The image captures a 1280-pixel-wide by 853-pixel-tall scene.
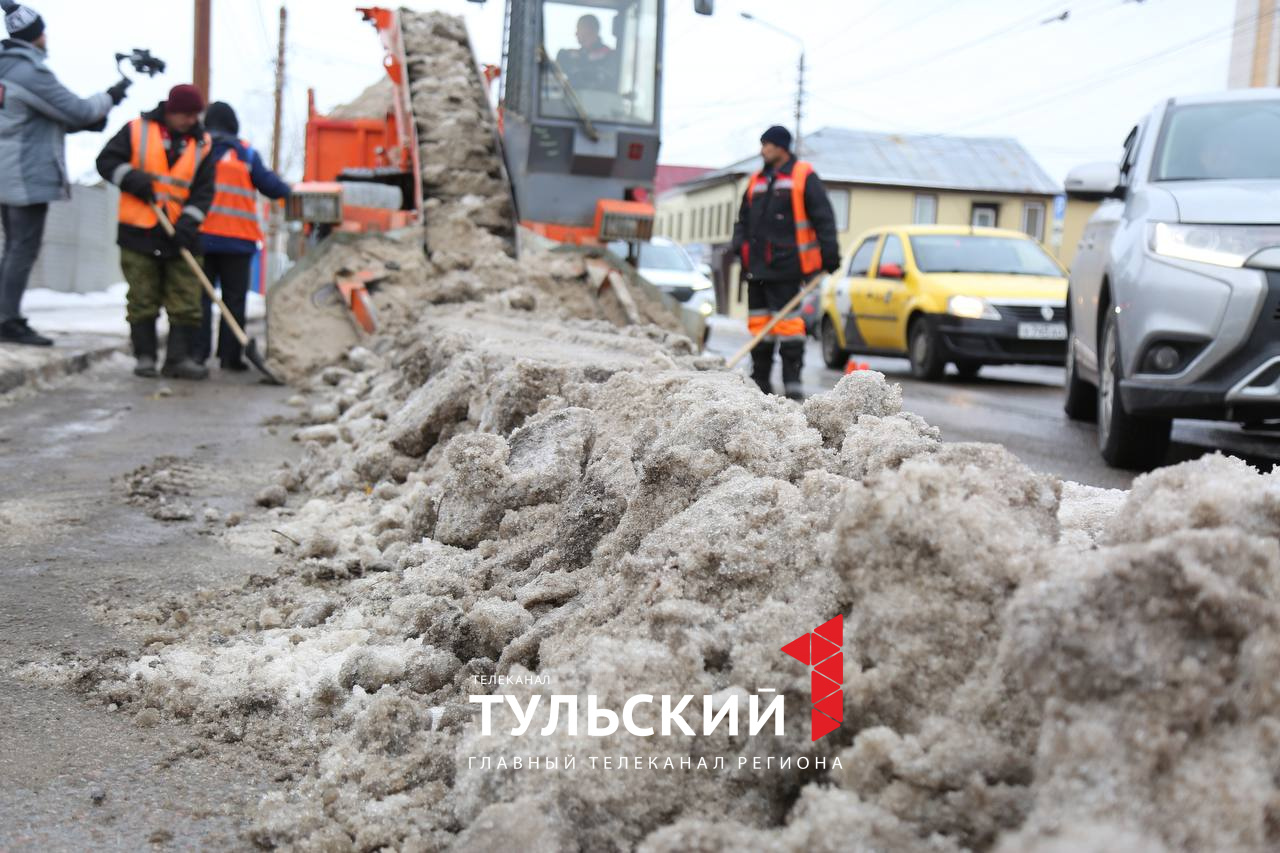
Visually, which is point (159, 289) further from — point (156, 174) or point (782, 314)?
point (782, 314)

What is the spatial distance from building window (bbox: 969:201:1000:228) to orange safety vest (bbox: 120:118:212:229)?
1681 inches

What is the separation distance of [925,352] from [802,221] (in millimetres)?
3575

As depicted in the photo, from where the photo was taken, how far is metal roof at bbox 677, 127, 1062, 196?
47.3 m

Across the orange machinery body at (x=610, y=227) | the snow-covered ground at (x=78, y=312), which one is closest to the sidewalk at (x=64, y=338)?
the snow-covered ground at (x=78, y=312)

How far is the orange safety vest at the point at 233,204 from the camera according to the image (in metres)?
9.23

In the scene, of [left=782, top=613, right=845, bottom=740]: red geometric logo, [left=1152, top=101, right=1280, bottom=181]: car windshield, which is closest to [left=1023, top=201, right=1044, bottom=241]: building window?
[left=1152, top=101, right=1280, bottom=181]: car windshield

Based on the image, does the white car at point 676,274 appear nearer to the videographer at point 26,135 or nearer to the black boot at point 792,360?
the black boot at point 792,360

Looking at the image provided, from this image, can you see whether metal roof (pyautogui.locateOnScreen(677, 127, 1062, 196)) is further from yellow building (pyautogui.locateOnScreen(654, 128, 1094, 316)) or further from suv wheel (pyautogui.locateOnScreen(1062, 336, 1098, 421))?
suv wheel (pyautogui.locateOnScreen(1062, 336, 1098, 421))

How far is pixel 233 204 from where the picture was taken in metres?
9.34

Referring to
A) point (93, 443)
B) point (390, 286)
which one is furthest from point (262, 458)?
point (390, 286)

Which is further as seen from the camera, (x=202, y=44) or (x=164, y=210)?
(x=202, y=44)

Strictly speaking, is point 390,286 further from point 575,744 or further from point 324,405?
point 575,744

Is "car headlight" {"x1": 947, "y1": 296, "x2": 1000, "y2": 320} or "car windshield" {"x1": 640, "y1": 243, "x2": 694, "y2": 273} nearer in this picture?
"car headlight" {"x1": 947, "y1": 296, "x2": 1000, "y2": 320}

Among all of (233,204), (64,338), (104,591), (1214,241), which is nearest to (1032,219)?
(64,338)
